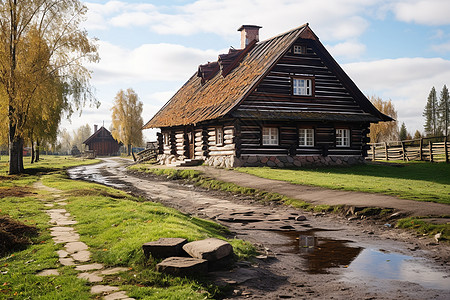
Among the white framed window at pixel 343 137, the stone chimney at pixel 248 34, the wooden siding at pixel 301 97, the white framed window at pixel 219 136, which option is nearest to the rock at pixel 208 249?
the wooden siding at pixel 301 97

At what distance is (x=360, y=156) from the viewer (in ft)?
97.1

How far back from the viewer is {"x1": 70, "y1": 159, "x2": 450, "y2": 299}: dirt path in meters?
6.14

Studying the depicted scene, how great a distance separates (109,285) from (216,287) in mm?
1628

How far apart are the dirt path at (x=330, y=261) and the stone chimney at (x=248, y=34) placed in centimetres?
2360

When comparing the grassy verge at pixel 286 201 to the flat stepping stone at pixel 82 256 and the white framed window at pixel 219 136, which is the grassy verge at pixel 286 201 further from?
the flat stepping stone at pixel 82 256

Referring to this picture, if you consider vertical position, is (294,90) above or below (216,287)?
above

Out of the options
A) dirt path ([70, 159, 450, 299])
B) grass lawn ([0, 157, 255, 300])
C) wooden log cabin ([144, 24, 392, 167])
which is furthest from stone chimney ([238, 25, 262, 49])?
grass lawn ([0, 157, 255, 300])

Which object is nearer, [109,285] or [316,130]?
[109,285]

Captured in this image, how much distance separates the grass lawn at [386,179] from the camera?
15054 mm

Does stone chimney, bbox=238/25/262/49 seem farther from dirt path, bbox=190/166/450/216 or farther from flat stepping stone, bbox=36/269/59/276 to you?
flat stepping stone, bbox=36/269/59/276

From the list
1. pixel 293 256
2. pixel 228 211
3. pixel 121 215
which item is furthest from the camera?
pixel 228 211

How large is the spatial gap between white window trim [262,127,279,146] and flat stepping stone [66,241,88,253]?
1934 cm

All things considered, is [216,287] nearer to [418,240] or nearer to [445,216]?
[418,240]

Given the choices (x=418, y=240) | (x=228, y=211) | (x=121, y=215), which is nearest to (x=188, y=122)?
(x=228, y=211)
